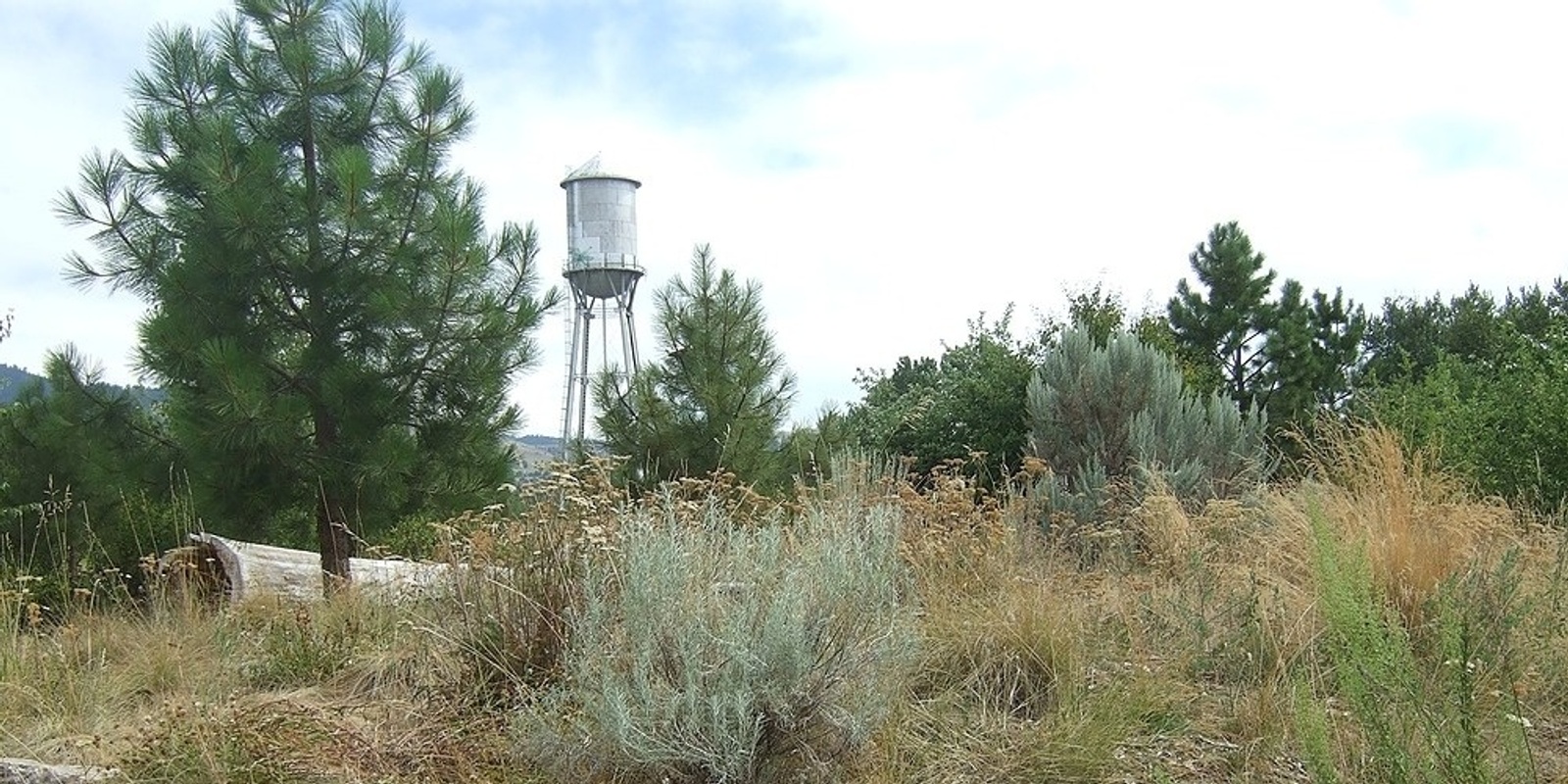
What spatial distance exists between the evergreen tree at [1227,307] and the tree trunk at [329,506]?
1764 centimetres

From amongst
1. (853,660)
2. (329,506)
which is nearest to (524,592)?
(853,660)

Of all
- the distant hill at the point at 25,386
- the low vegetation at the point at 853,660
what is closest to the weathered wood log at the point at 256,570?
the low vegetation at the point at 853,660

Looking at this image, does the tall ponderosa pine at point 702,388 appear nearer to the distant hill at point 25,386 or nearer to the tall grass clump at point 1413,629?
the distant hill at point 25,386

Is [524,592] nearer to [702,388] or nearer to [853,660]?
[853,660]

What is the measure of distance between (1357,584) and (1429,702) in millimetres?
682

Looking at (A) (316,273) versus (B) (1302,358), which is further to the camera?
(B) (1302,358)

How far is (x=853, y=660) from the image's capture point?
3.37 m

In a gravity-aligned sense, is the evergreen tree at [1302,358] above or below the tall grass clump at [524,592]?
above

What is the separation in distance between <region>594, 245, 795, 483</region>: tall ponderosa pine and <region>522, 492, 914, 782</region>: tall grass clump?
6382mm

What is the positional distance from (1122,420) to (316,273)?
5493 millimetres

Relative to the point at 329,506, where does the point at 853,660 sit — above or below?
below

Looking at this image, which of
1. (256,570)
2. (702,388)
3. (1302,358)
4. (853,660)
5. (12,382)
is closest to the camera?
(853,660)

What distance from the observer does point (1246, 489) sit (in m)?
7.08

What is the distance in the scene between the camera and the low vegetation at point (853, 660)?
10.4ft
